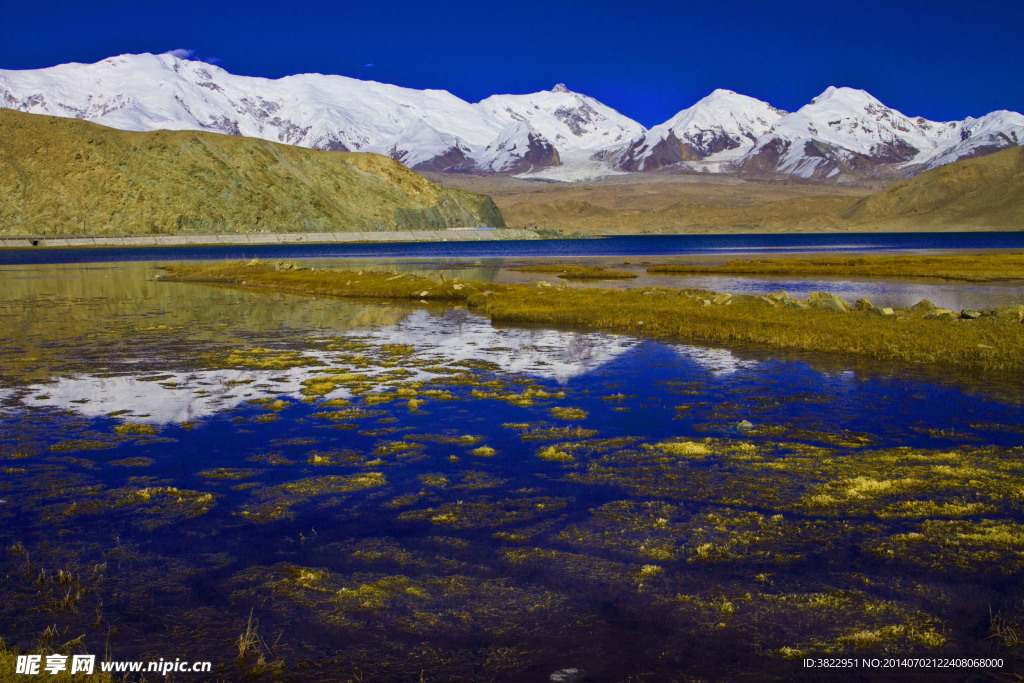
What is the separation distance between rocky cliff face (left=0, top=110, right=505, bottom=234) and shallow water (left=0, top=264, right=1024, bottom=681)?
152 metres

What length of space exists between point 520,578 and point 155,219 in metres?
169

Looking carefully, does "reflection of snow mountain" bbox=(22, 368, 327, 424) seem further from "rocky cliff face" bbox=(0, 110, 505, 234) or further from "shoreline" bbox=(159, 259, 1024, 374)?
"rocky cliff face" bbox=(0, 110, 505, 234)

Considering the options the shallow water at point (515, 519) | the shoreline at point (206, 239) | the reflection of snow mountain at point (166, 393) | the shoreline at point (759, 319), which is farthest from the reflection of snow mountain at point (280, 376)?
the shoreline at point (206, 239)

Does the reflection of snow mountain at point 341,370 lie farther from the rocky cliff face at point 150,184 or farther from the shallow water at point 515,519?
the rocky cliff face at point 150,184

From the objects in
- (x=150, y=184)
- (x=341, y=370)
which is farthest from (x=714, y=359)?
(x=150, y=184)

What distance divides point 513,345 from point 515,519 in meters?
16.7

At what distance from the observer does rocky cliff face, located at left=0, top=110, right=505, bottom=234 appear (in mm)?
150000

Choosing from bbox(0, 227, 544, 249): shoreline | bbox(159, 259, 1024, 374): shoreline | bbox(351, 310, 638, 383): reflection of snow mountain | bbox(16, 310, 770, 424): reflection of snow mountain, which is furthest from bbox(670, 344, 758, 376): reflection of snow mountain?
bbox(0, 227, 544, 249): shoreline

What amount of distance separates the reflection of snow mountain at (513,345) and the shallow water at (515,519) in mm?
1759

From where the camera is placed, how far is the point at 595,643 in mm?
7559

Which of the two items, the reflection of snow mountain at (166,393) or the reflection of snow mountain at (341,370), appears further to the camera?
the reflection of snow mountain at (341,370)

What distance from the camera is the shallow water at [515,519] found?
7629 millimetres

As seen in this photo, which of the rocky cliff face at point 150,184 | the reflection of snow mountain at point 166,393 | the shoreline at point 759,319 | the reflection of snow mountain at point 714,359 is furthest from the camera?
the rocky cliff face at point 150,184

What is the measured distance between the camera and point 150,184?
162 meters
